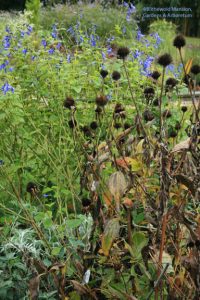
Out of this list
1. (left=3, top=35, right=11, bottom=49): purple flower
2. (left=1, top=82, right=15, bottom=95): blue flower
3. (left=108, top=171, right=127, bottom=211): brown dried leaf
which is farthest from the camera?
(left=3, top=35, right=11, bottom=49): purple flower

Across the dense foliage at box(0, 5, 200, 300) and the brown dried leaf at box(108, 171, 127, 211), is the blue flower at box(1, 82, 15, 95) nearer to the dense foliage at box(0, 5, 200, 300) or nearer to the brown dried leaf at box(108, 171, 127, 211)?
the dense foliage at box(0, 5, 200, 300)

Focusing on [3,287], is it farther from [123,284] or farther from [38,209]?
[38,209]

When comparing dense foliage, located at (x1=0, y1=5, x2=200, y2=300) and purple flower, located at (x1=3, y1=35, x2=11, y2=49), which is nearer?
dense foliage, located at (x1=0, y1=5, x2=200, y2=300)

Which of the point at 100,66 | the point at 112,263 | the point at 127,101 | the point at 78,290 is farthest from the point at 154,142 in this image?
the point at 100,66

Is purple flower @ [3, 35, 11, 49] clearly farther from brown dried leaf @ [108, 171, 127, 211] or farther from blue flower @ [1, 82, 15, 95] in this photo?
brown dried leaf @ [108, 171, 127, 211]

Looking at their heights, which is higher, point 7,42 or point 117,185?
point 117,185

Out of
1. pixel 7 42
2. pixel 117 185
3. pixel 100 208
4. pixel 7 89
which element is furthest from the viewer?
pixel 7 42

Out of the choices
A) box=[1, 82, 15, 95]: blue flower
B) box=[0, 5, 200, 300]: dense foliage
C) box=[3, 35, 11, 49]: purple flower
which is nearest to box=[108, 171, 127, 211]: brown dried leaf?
box=[0, 5, 200, 300]: dense foliage

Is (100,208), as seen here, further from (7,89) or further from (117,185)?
(7,89)

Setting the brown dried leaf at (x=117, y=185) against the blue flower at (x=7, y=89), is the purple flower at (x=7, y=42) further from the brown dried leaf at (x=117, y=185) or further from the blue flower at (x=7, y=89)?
the brown dried leaf at (x=117, y=185)

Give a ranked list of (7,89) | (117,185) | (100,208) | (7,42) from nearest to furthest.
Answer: (117,185) → (100,208) → (7,89) → (7,42)

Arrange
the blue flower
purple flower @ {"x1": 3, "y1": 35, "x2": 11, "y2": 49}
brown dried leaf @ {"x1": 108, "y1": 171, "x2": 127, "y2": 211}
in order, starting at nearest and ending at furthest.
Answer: brown dried leaf @ {"x1": 108, "y1": 171, "x2": 127, "y2": 211} → the blue flower → purple flower @ {"x1": 3, "y1": 35, "x2": 11, "y2": 49}

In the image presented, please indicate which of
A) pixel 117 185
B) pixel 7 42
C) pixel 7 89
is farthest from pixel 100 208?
pixel 7 42

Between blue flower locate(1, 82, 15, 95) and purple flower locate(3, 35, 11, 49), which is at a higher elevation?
blue flower locate(1, 82, 15, 95)
